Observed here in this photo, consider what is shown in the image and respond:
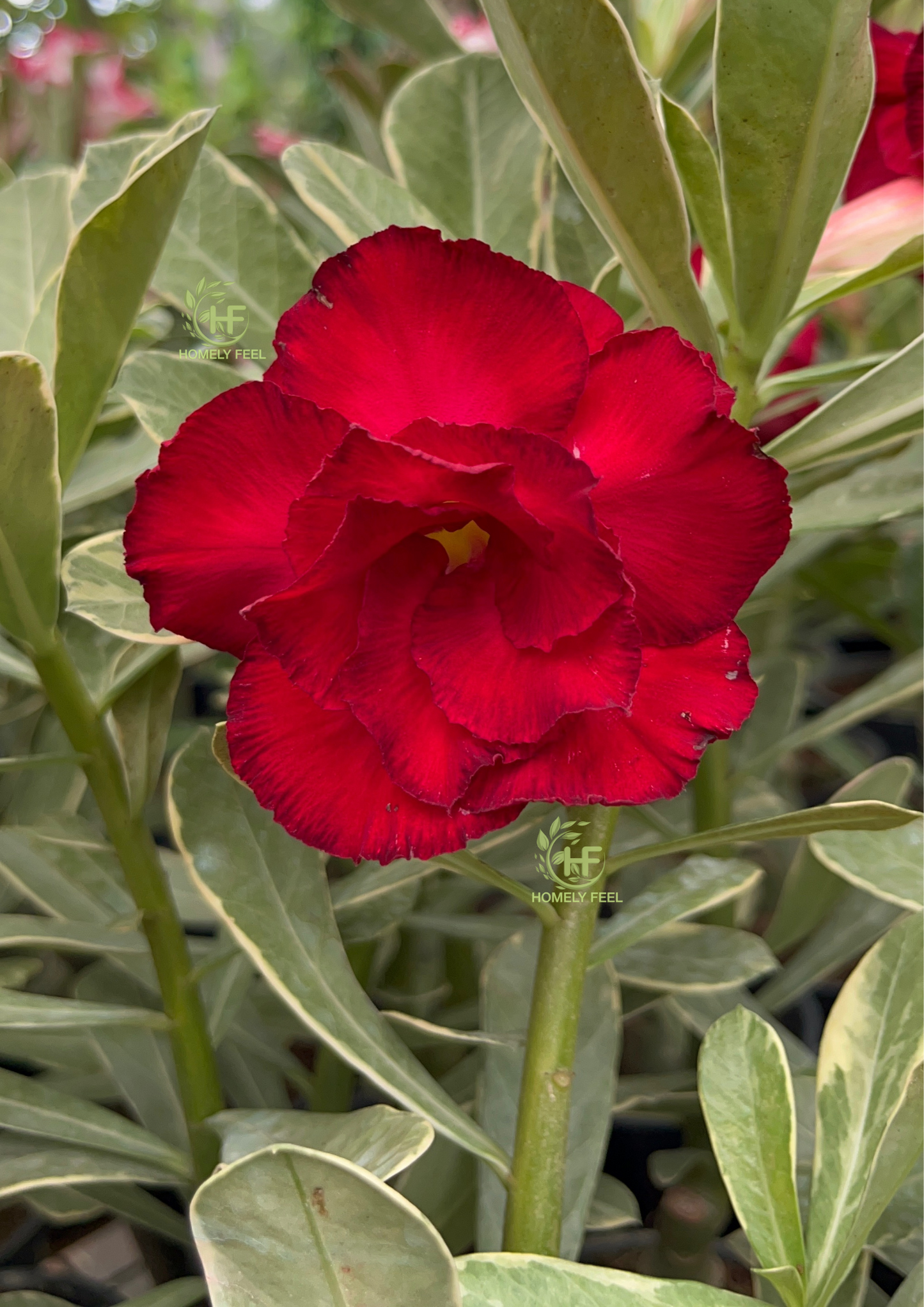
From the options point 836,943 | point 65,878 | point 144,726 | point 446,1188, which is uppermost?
point 144,726

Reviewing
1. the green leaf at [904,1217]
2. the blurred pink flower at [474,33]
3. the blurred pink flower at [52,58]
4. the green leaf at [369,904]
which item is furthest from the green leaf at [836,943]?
the blurred pink flower at [52,58]

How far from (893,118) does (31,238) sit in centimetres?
45

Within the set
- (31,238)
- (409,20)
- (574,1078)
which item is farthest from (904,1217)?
(409,20)

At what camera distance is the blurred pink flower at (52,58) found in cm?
163

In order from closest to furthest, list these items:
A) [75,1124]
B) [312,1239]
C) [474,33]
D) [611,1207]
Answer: [312,1239] → [75,1124] → [611,1207] → [474,33]

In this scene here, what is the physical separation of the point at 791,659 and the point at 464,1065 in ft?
1.36

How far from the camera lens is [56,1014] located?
0.45m

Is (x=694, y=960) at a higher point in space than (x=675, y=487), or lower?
lower

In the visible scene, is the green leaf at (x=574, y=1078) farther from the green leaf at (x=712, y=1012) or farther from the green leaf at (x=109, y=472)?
the green leaf at (x=109, y=472)

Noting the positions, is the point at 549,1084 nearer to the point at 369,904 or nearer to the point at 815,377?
the point at 369,904

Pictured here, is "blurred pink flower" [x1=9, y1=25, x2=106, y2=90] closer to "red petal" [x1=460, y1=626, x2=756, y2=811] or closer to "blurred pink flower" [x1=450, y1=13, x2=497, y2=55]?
"blurred pink flower" [x1=450, y1=13, x2=497, y2=55]

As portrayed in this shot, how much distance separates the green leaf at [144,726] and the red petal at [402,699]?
21 cm

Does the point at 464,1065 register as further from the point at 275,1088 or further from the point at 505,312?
the point at 505,312

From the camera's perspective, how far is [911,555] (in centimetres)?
88
